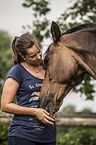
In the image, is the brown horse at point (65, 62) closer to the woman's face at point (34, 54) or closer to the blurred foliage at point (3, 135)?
the woman's face at point (34, 54)

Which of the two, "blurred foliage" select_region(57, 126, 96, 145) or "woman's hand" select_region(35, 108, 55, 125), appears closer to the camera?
"woman's hand" select_region(35, 108, 55, 125)

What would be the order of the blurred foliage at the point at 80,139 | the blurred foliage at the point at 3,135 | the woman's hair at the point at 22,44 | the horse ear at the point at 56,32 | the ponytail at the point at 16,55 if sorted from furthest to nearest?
the blurred foliage at the point at 80,139 < the blurred foliage at the point at 3,135 < the ponytail at the point at 16,55 < the woman's hair at the point at 22,44 < the horse ear at the point at 56,32

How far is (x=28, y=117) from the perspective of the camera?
193cm

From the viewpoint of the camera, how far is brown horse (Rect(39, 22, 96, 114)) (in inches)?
75.9

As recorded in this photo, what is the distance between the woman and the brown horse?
0.13 metres

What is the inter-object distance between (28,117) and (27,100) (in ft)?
0.61

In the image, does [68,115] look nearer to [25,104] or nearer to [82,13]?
[82,13]

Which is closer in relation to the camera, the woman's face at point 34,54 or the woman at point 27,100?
the woman at point 27,100

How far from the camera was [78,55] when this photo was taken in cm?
195

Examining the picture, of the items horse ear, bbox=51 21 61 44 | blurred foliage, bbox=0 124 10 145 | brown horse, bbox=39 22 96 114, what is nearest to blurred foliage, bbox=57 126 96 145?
blurred foliage, bbox=0 124 10 145

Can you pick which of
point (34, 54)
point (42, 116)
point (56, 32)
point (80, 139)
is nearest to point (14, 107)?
point (42, 116)

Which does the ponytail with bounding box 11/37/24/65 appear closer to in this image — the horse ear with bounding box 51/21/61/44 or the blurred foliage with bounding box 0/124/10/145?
the horse ear with bounding box 51/21/61/44

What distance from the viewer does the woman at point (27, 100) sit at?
1854 mm

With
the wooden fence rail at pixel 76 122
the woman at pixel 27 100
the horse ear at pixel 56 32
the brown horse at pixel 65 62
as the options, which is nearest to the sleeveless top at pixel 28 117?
the woman at pixel 27 100
